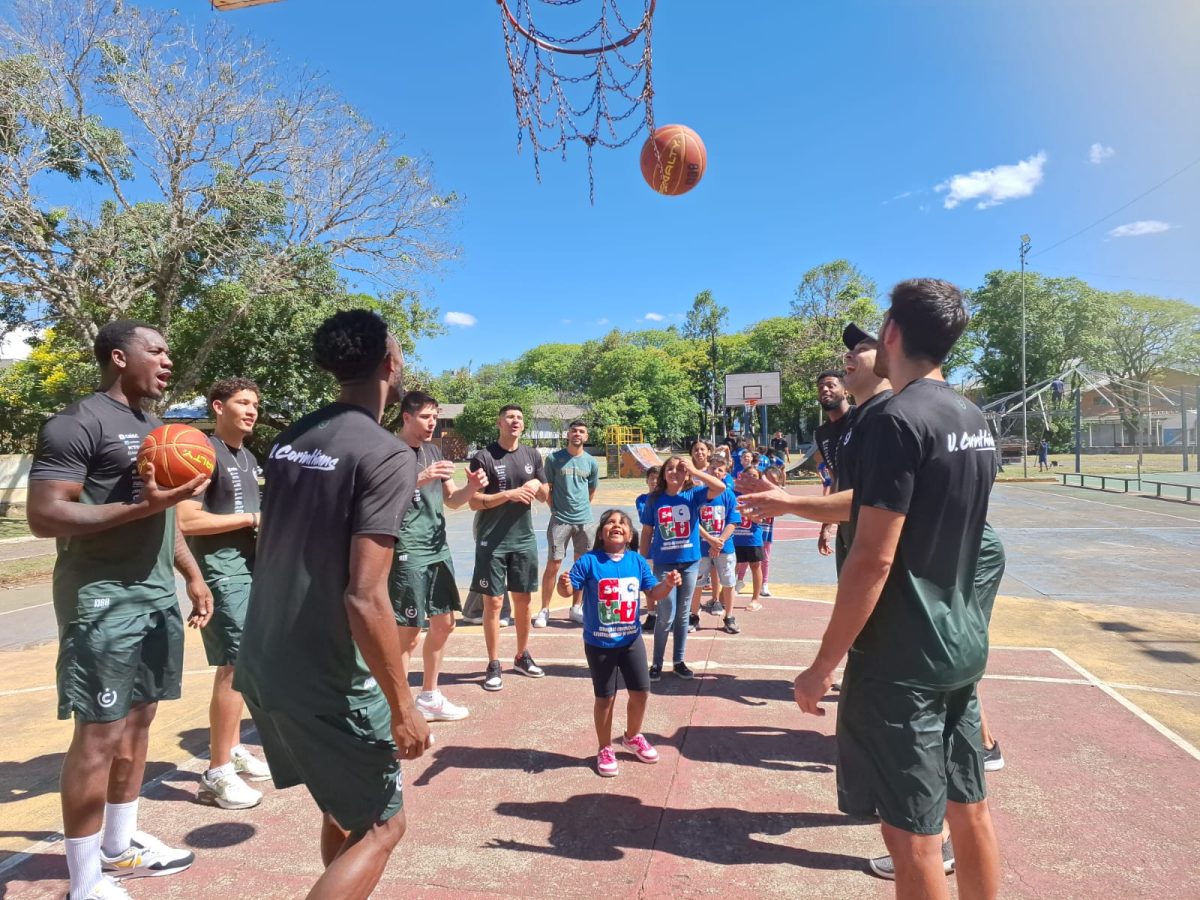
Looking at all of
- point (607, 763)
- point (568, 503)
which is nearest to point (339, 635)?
point (607, 763)

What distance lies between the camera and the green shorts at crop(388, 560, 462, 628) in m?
4.49

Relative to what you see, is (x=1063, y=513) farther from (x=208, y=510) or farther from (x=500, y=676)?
(x=208, y=510)

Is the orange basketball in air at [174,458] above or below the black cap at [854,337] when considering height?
below

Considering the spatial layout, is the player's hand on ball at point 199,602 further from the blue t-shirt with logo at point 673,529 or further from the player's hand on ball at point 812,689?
the blue t-shirt with logo at point 673,529

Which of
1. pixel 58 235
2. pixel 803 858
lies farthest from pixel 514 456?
pixel 58 235

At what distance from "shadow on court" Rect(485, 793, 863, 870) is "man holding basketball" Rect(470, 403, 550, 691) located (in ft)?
6.02

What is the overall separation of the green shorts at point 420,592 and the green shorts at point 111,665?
5.04 feet

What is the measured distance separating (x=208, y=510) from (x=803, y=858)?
342cm

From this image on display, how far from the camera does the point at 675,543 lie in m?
5.52

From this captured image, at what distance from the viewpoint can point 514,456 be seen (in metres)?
5.56

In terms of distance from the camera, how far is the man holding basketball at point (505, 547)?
5.17m

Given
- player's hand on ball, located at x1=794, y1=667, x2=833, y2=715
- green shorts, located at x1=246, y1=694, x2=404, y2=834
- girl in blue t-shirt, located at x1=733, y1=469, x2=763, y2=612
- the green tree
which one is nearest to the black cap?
player's hand on ball, located at x1=794, y1=667, x2=833, y2=715

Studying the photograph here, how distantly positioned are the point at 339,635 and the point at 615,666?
2207 mm

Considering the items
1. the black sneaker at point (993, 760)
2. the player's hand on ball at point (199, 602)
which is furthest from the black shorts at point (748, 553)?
the player's hand on ball at point (199, 602)
